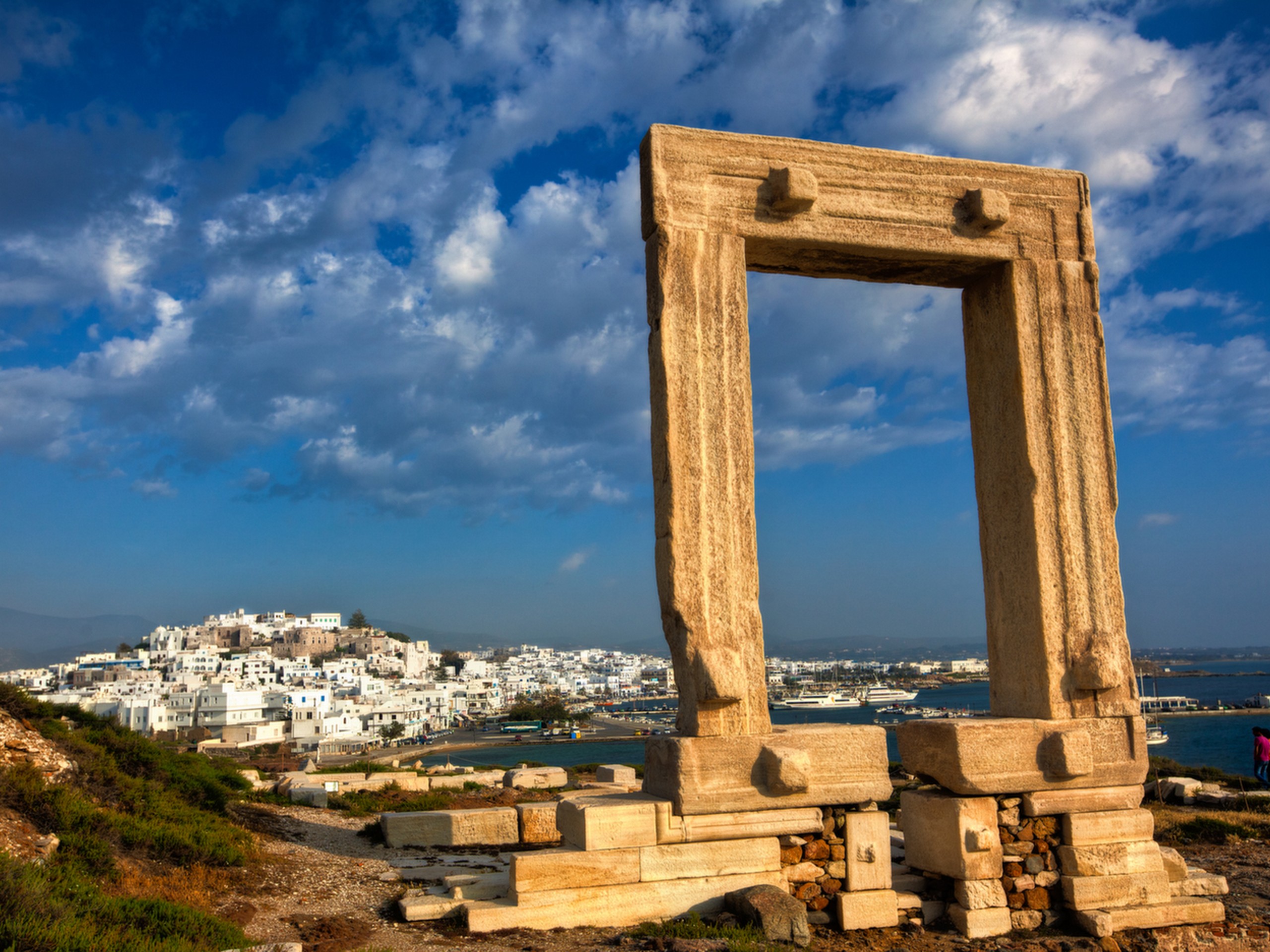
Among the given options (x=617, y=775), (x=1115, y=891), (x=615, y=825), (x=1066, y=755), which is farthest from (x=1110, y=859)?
(x=617, y=775)

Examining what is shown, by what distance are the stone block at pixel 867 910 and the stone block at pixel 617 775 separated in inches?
256

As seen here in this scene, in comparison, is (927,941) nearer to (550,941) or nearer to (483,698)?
(550,941)

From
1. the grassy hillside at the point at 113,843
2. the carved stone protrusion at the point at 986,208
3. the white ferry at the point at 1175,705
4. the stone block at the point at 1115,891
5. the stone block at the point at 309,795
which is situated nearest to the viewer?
the grassy hillside at the point at 113,843

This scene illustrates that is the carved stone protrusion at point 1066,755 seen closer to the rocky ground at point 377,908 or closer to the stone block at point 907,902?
the rocky ground at point 377,908

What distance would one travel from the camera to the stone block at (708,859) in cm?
582

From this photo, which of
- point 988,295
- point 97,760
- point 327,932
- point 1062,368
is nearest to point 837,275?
point 988,295

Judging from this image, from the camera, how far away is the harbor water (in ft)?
132

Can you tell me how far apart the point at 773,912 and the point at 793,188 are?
5.15 metres

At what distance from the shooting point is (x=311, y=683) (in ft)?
274

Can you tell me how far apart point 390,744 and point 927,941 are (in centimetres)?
6287

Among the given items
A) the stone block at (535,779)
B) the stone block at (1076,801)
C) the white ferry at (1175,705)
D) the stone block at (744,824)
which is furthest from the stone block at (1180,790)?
the white ferry at (1175,705)

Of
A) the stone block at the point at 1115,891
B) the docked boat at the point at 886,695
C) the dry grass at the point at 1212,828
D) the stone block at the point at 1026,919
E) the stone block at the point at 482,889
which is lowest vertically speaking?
the docked boat at the point at 886,695

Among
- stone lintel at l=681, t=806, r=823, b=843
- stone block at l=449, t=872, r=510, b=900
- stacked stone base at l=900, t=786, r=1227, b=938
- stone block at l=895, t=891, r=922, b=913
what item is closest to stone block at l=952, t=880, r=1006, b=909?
stacked stone base at l=900, t=786, r=1227, b=938

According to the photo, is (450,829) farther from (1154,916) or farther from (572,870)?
(1154,916)
